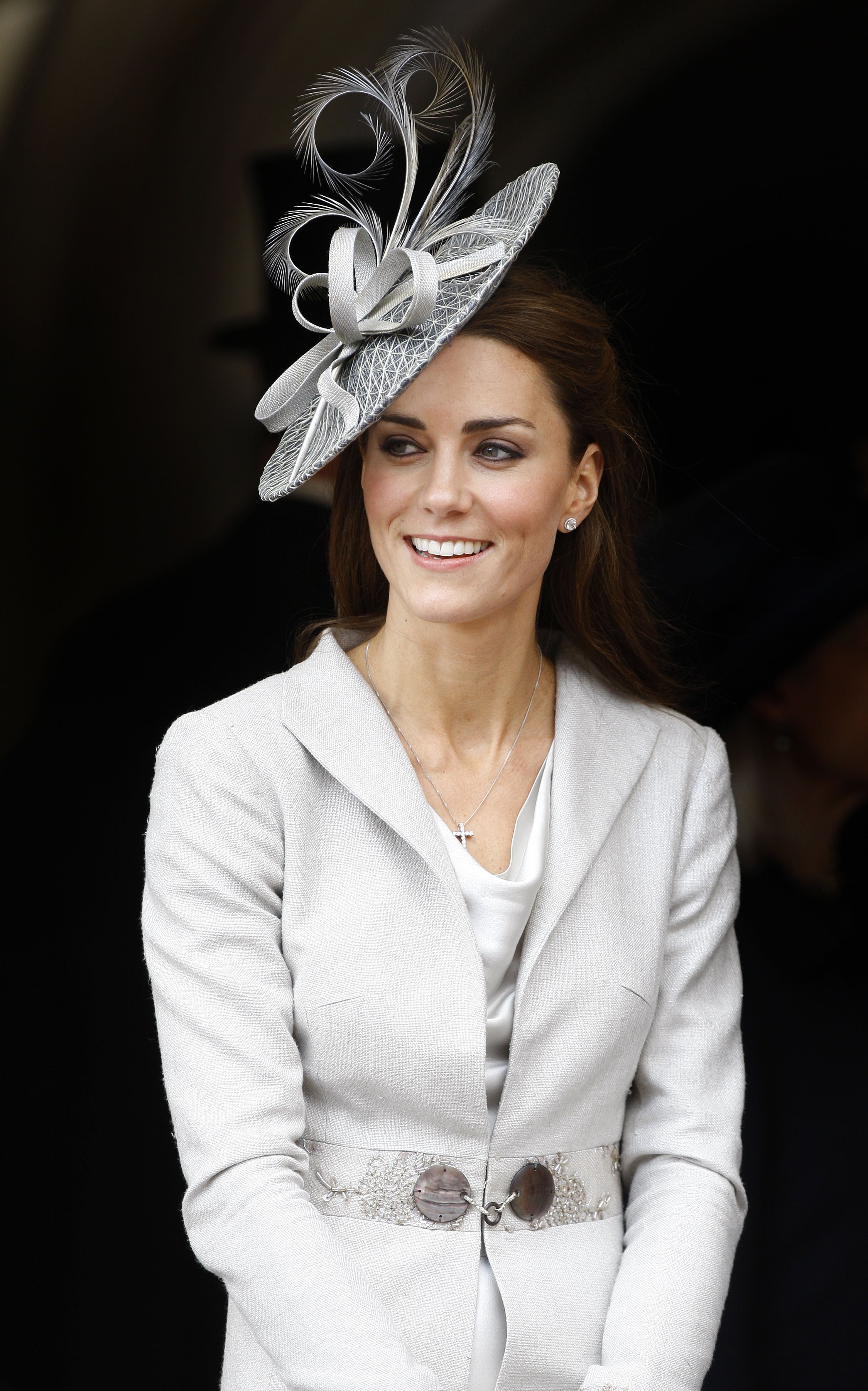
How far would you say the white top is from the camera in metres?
1.73

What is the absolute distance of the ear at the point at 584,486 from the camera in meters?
1.91

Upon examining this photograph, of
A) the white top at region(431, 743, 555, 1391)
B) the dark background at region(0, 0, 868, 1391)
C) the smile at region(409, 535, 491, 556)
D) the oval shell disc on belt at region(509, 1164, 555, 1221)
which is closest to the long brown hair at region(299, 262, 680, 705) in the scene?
the smile at region(409, 535, 491, 556)

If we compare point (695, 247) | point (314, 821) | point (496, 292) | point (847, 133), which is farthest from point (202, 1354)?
point (847, 133)

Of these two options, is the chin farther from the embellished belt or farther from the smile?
the embellished belt

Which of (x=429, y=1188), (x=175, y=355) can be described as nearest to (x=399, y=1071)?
(x=429, y=1188)

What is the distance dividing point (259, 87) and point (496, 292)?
862 millimetres

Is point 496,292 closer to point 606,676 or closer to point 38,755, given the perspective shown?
point 606,676

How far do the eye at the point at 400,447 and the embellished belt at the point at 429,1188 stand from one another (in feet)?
2.61

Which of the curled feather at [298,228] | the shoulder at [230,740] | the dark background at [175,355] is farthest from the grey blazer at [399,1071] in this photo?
the dark background at [175,355]

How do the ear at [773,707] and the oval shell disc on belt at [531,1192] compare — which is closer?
the oval shell disc on belt at [531,1192]

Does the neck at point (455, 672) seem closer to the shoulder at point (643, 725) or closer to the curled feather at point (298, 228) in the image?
the shoulder at point (643, 725)

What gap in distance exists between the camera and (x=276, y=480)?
5.87ft

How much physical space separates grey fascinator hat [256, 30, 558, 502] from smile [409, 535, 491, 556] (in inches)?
5.9

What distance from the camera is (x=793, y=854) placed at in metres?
2.64
